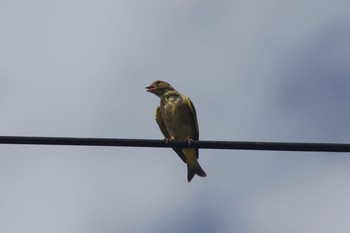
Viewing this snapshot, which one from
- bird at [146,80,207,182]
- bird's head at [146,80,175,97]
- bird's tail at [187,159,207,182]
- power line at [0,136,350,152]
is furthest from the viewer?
bird's head at [146,80,175,97]

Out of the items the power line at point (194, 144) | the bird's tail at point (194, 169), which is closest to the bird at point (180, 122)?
the bird's tail at point (194, 169)

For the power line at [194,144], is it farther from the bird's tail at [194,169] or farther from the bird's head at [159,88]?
the bird's head at [159,88]

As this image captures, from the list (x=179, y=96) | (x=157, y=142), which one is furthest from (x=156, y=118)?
(x=157, y=142)

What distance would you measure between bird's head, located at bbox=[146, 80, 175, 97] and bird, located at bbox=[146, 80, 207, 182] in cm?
3

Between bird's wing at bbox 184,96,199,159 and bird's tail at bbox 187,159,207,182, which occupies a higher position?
bird's wing at bbox 184,96,199,159

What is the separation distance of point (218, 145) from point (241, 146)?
0.18m

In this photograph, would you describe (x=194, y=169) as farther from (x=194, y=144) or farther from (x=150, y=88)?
(x=194, y=144)

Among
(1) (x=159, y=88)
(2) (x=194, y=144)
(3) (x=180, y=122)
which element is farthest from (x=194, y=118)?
(2) (x=194, y=144)

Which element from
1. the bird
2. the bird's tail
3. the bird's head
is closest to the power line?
the bird

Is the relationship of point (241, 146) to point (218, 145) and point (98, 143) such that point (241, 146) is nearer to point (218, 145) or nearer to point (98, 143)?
point (218, 145)

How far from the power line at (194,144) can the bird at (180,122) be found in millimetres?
5220

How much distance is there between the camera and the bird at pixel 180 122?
10.7 m

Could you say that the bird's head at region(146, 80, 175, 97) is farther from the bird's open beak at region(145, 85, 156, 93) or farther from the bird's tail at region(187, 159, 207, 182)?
the bird's tail at region(187, 159, 207, 182)

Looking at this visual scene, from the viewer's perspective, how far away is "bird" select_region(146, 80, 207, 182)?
10703 millimetres
